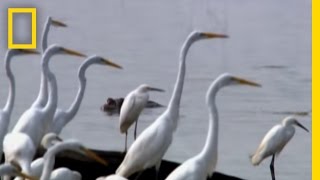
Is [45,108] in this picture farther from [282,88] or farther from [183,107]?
[282,88]

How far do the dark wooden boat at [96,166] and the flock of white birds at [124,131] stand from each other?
279mm

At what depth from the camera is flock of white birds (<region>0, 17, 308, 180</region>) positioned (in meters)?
8.13

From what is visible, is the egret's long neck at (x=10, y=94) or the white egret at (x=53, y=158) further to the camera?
the egret's long neck at (x=10, y=94)

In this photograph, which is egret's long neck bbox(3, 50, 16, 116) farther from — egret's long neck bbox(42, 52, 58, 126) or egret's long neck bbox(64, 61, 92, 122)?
egret's long neck bbox(64, 61, 92, 122)

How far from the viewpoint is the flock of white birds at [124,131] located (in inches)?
320

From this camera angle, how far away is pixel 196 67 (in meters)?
19.7

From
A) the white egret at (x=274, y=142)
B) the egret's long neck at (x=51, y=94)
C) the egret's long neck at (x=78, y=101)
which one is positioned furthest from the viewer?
the egret's long neck at (x=78, y=101)

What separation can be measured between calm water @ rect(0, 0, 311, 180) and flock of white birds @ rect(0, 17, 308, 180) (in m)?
1.45

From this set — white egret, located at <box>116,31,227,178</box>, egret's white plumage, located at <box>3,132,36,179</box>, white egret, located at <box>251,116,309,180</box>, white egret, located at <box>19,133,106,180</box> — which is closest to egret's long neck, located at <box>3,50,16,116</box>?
white egret, located at <box>19,133,106,180</box>

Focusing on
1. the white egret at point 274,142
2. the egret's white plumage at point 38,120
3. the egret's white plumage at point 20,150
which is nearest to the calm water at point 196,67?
the white egret at point 274,142

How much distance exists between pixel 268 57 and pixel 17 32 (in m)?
7.86

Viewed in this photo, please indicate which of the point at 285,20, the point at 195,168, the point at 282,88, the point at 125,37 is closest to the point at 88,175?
the point at 195,168

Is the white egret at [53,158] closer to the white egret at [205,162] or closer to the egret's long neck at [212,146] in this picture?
the white egret at [205,162]

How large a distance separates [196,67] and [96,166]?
9528 millimetres
